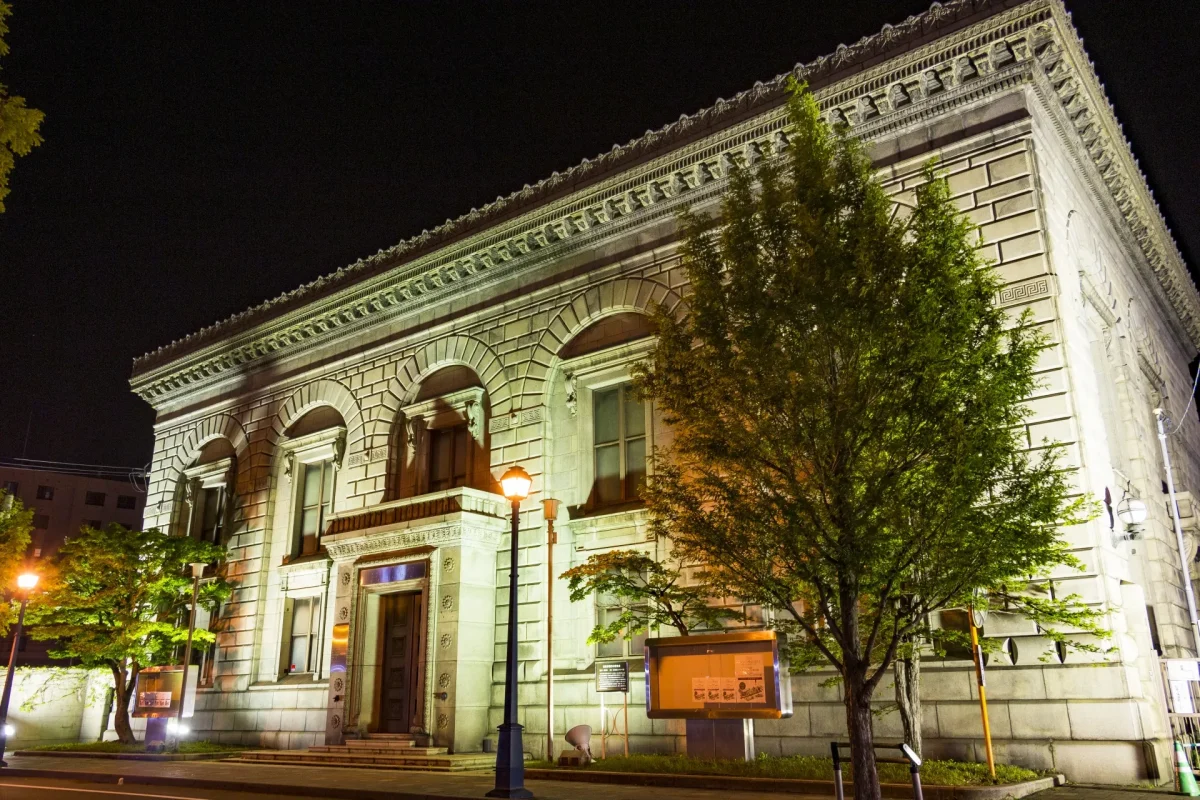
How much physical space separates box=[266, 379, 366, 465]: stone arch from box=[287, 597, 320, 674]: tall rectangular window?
523cm

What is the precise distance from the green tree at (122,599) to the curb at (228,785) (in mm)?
5977

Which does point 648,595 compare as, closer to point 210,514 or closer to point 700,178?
point 700,178

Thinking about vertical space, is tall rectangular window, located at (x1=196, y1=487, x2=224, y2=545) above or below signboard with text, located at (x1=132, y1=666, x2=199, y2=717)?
above

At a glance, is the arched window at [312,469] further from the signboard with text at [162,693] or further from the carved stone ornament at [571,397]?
the carved stone ornament at [571,397]

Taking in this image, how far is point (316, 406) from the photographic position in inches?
1288

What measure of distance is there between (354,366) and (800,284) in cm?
2229

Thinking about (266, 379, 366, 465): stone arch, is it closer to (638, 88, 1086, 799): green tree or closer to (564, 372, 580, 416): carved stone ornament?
(564, 372, 580, 416): carved stone ornament

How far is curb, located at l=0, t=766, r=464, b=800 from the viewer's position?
647 inches

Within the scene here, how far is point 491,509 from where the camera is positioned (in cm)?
2541

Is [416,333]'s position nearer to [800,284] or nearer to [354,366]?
[354,366]

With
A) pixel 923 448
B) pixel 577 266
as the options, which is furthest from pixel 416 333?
pixel 923 448

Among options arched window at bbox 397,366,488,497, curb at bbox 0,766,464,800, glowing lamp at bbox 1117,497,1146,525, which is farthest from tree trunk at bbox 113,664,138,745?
glowing lamp at bbox 1117,497,1146,525

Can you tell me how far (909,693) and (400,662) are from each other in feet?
48.7

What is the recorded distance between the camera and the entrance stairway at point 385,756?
21703 millimetres
